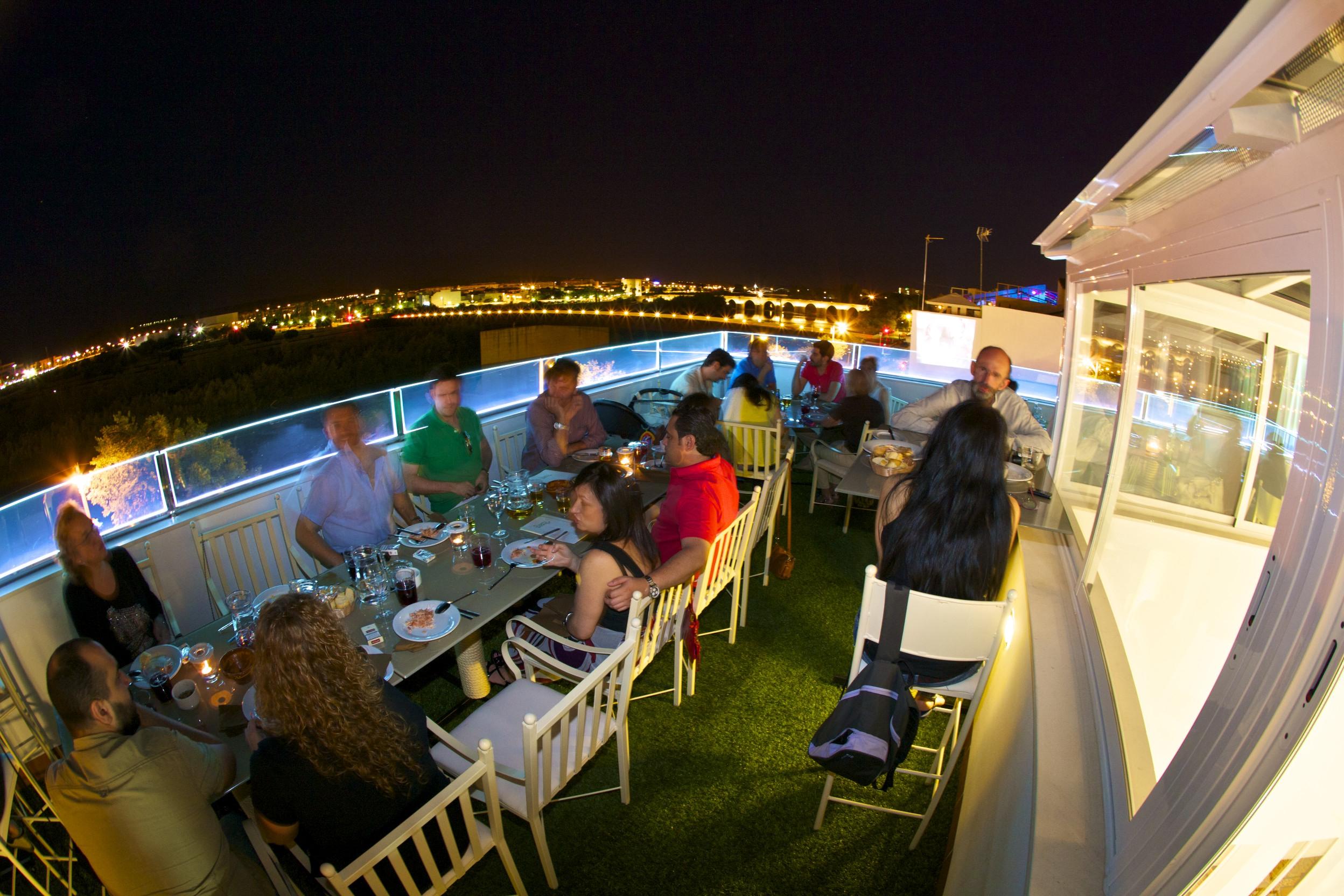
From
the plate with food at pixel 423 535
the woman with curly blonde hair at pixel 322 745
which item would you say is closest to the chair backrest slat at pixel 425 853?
the woman with curly blonde hair at pixel 322 745

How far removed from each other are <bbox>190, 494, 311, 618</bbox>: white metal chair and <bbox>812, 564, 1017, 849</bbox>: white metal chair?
3.00 meters

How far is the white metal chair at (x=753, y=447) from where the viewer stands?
4.86 metres

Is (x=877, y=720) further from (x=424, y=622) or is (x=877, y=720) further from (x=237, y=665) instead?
(x=237, y=665)

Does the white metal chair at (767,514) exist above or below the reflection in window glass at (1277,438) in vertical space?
below

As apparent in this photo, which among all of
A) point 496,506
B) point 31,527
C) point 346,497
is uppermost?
point 31,527

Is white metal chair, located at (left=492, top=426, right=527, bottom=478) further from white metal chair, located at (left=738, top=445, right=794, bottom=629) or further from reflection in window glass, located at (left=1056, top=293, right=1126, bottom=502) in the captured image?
reflection in window glass, located at (left=1056, top=293, right=1126, bottom=502)

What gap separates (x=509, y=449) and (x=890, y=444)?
3.25 meters

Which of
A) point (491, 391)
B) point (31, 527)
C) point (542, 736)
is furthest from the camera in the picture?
point (491, 391)

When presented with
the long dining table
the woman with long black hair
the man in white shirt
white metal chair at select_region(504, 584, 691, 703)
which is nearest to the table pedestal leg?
the long dining table

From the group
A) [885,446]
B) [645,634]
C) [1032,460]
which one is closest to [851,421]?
[885,446]

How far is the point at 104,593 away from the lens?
8.14 ft

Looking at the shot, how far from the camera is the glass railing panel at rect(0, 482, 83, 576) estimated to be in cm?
252

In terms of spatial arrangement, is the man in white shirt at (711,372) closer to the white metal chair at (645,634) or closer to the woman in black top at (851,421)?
the woman in black top at (851,421)

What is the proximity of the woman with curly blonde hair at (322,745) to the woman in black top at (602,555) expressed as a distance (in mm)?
814
